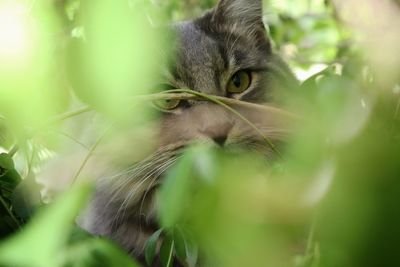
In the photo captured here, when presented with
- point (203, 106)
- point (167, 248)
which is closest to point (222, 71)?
point (203, 106)

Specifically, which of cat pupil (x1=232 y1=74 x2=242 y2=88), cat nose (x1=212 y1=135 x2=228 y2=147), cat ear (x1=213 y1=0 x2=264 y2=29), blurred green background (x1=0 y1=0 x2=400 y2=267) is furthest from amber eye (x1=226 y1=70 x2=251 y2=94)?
blurred green background (x1=0 y1=0 x2=400 y2=267)

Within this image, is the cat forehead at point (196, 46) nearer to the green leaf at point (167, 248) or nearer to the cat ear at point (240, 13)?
the cat ear at point (240, 13)

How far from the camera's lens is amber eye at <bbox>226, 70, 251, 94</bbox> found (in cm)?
162

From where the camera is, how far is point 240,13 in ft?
5.87

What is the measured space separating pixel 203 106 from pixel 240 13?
0.56 meters

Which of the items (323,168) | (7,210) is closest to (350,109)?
(323,168)

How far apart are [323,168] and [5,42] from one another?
27 cm

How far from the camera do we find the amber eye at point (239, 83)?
1.62 meters

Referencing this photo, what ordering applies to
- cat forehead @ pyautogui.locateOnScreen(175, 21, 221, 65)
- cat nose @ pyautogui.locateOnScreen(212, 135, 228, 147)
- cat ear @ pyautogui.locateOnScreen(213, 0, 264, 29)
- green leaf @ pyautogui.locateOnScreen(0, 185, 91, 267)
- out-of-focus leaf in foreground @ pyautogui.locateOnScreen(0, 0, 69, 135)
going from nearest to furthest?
green leaf @ pyautogui.locateOnScreen(0, 185, 91, 267)
out-of-focus leaf in foreground @ pyautogui.locateOnScreen(0, 0, 69, 135)
cat nose @ pyautogui.locateOnScreen(212, 135, 228, 147)
cat forehead @ pyautogui.locateOnScreen(175, 21, 221, 65)
cat ear @ pyautogui.locateOnScreen(213, 0, 264, 29)

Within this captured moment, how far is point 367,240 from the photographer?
0.38 meters

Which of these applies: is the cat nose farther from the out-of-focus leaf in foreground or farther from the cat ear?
the out-of-focus leaf in foreground

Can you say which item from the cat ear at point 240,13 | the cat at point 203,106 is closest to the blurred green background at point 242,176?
the cat at point 203,106

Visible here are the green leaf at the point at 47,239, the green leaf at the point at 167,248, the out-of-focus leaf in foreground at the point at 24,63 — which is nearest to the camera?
the green leaf at the point at 47,239

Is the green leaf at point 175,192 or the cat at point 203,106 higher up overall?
the green leaf at point 175,192
